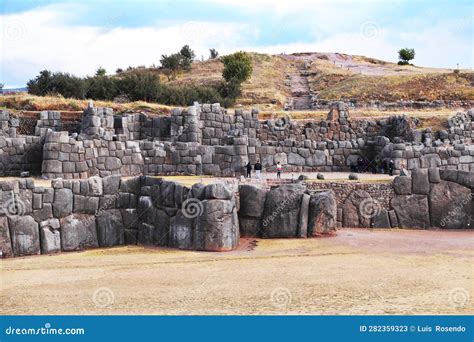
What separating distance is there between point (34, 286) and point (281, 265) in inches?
218

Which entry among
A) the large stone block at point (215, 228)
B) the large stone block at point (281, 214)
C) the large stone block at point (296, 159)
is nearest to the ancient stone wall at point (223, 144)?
the large stone block at point (296, 159)

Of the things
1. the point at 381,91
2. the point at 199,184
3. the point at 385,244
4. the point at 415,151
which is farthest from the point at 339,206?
the point at 381,91

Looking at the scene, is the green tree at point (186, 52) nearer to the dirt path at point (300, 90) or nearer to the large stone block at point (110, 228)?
the dirt path at point (300, 90)

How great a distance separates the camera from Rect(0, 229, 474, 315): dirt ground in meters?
14.9

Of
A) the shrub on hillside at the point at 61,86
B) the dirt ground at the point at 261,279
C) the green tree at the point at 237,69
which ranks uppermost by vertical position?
the green tree at the point at 237,69

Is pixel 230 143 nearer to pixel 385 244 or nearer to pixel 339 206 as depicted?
pixel 339 206

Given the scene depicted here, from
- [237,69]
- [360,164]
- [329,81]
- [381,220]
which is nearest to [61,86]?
[360,164]

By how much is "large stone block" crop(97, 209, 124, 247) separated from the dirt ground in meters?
0.81

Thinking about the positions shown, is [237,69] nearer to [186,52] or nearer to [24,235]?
[186,52]

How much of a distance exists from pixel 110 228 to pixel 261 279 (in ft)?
23.7

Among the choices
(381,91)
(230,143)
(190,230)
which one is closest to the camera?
(190,230)

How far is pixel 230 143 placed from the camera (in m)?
30.4

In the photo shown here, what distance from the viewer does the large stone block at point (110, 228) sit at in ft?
75.4

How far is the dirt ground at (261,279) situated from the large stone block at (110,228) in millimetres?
807
